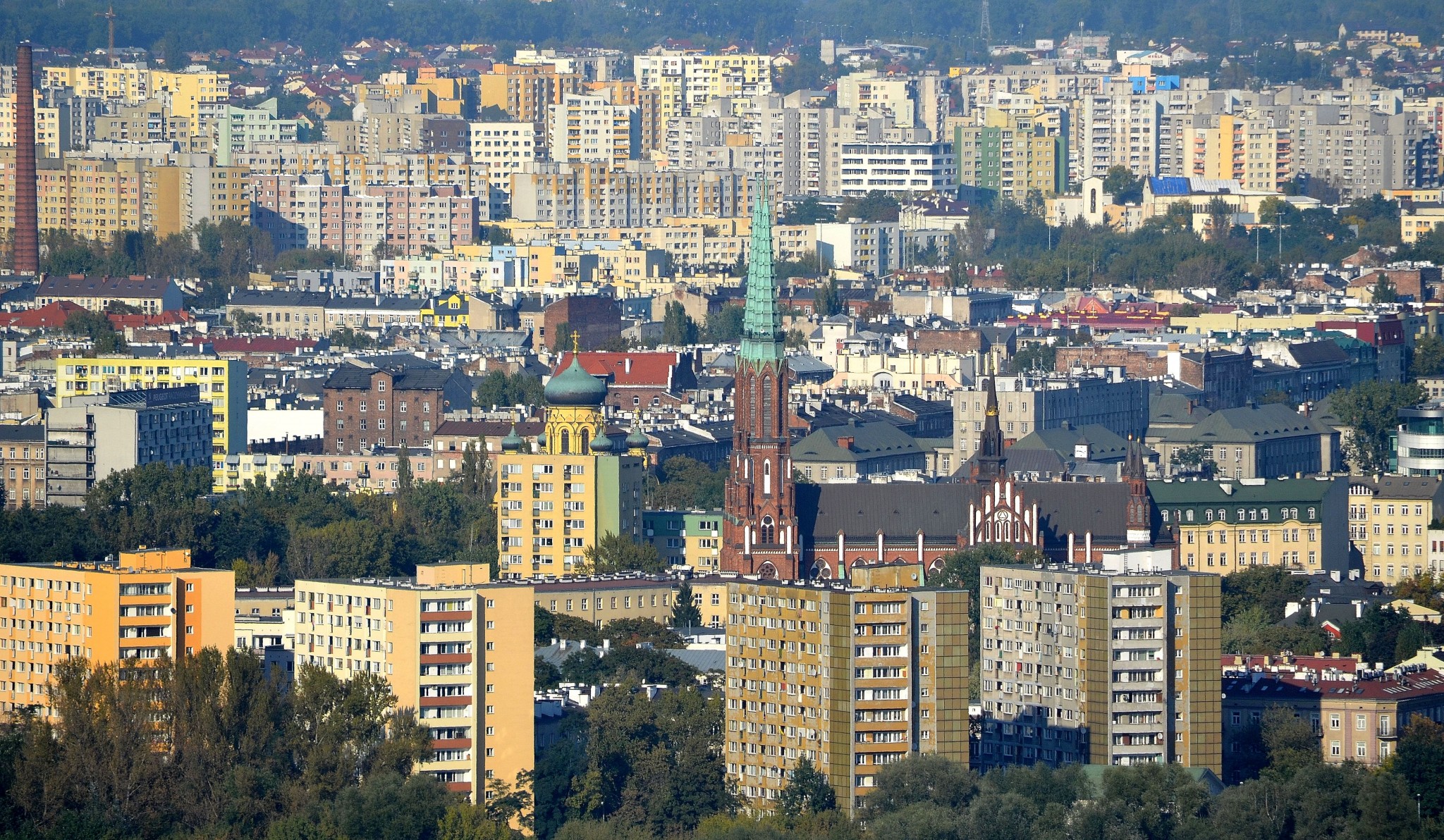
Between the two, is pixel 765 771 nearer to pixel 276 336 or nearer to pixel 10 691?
pixel 10 691

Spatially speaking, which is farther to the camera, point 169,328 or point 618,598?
point 169,328

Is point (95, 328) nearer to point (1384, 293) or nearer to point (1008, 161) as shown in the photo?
point (1384, 293)

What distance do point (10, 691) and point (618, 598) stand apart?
573 inches

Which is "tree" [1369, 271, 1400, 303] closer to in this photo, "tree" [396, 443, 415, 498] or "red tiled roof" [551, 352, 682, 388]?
"red tiled roof" [551, 352, 682, 388]

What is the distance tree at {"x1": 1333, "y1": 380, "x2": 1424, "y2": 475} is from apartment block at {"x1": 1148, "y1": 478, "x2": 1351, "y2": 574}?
57.6 ft

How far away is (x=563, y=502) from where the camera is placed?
88.8 m

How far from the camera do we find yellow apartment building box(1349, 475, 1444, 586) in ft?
298

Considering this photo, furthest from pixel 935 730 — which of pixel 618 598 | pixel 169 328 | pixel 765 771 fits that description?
pixel 169 328

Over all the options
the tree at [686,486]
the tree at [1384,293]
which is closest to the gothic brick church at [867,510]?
the tree at [686,486]

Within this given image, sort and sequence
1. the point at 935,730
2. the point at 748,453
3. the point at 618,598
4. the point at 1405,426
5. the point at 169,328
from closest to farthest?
the point at 935,730 → the point at 618,598 → the point at 748,453 → the point at 1405,426 → the point at 169,328

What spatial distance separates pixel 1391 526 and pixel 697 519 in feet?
46.2

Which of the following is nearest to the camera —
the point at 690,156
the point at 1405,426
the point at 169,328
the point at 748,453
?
the point at 748,453

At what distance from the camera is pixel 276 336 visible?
444 feet

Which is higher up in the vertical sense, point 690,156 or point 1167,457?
point 690,156
